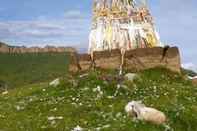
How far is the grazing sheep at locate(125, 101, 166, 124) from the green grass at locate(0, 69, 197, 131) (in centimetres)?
34

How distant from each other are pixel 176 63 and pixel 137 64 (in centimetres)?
242

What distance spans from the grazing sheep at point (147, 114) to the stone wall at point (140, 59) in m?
12.7

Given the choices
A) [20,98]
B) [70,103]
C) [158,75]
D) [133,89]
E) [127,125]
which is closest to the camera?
[127,125]

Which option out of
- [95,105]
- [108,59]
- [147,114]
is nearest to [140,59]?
[108,59]

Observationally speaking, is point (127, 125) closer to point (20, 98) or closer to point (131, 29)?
point (20, 98)

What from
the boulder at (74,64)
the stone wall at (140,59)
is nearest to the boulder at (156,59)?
the stone wall at (140,59)

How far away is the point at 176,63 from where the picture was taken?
39.9m

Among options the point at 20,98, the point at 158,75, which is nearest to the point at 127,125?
the point at 20,98

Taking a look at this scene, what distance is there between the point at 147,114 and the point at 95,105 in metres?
3.62

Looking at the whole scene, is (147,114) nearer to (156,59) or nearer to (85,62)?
(156,59)

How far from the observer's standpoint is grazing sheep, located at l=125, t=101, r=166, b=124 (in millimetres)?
26250

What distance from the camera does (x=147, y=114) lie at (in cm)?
2633

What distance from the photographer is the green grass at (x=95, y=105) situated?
2637 centimetres

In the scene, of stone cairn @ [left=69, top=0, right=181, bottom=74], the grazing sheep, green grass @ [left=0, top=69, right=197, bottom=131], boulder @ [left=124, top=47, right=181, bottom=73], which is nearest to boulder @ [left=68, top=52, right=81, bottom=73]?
stone cairn @ [left=69, top=0, right=181, bottom=74]
